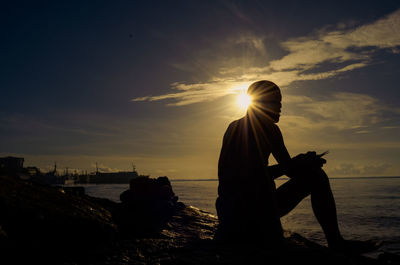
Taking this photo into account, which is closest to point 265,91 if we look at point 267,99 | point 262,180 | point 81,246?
point 267,99

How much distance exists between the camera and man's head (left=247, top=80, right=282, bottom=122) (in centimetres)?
356

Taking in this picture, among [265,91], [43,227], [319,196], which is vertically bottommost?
[43,227]

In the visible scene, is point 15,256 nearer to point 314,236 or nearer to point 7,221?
point 7,221

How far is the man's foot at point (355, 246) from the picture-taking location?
323cm

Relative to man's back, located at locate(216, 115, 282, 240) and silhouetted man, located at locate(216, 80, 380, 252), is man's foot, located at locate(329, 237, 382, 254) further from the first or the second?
man's back, located at locate(216, 115, 282, 240)

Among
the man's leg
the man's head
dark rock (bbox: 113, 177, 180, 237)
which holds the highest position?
the man's head

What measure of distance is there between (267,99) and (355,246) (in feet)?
6.67

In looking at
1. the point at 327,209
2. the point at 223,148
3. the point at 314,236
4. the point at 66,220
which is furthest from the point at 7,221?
the point at 314,236

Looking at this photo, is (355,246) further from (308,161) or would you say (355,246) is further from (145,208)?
(145,208)

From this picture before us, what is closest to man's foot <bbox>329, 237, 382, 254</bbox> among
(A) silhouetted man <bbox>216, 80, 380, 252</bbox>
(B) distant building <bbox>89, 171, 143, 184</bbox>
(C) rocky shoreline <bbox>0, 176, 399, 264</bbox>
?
(A) silhouetted man <bbox>216, 80, 380, 252</bbox>

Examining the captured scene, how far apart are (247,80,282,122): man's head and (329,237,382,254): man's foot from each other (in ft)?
5.51

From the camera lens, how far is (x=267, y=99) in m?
3.58

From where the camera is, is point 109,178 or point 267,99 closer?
point 267,99

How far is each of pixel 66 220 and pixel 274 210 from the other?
241cm
